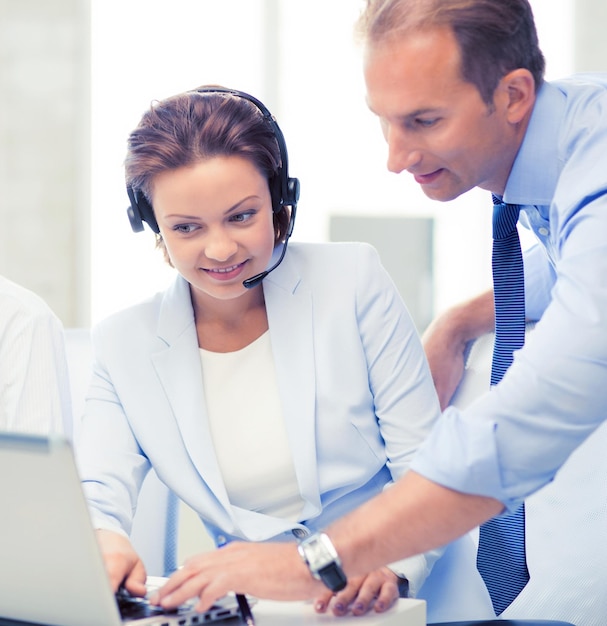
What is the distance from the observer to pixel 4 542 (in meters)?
0.97

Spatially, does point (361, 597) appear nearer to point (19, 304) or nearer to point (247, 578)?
point (247, 578)

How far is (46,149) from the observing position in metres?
3.62

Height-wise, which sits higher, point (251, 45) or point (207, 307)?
point (251, 45)

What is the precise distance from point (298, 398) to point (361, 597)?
46 centimetres

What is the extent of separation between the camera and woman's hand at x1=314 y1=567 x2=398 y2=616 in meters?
1.10

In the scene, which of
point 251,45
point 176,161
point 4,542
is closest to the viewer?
point 4,542

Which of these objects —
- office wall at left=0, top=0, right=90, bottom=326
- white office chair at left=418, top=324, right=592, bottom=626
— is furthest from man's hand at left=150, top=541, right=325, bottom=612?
office wall at left=0, top=0, right=90, bottom=326

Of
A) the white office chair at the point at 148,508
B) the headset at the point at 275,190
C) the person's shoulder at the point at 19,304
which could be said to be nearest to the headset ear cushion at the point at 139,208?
the headset at the point at 275,190

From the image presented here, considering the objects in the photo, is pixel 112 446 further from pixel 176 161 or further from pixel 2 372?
pixel 176 161

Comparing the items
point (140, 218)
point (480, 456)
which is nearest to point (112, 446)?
point (140, 218)

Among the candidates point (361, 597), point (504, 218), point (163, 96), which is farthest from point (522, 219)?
point (163, 96)

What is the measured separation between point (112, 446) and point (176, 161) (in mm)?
439

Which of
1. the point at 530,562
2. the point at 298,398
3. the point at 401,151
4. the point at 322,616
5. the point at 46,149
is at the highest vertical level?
the point at 401,151

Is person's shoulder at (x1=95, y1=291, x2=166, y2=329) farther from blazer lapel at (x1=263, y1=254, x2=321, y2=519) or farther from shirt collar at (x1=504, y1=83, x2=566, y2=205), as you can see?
shirt collar at (x1=504, y1=83, x2=566, y2=205)
